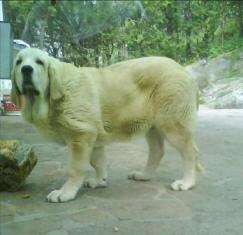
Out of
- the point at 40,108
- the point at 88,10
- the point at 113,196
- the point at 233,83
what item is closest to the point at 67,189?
the point at 113,196

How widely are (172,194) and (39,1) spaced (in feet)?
8.84

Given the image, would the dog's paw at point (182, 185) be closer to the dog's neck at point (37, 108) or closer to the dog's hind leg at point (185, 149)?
the dog's hind leg at point (185, 149)

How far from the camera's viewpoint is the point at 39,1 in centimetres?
146

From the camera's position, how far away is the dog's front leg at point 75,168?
371cm

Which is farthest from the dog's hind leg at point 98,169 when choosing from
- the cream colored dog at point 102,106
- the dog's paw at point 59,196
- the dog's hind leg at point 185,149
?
the dog's hind leg at point 185,149

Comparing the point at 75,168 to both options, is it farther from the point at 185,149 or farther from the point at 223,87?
the point at 223,87

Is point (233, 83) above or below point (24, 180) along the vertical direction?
above

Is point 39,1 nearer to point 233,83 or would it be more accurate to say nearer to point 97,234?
point 97,234

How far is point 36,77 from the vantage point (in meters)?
3.46

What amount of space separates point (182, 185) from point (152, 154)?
1.68 feet

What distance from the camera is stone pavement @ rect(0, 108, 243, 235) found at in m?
3.07

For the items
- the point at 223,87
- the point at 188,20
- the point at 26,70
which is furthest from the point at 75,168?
the point at 223,87

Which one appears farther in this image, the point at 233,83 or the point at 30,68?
the point at 233,83

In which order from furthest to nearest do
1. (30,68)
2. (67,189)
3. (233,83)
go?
(233,83)
(67,189)
(30,68)
